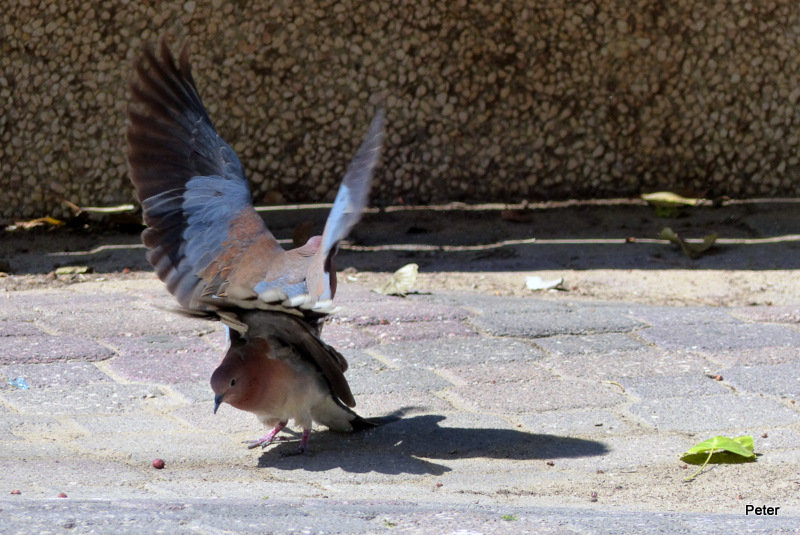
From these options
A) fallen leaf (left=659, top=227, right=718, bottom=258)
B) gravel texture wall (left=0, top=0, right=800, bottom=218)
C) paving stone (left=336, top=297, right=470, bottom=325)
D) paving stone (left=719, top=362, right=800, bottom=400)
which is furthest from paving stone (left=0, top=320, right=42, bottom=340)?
fallen leaf (left=659, top=227, right=718, bottom=258)

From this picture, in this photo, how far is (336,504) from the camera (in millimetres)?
2453

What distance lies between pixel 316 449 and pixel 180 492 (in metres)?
0.65

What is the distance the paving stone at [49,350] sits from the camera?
393cm

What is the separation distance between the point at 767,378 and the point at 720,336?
1.74 ft

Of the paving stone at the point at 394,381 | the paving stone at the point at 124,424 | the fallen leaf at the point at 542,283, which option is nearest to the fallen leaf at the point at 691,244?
the fallen leaf at the point at 542,283

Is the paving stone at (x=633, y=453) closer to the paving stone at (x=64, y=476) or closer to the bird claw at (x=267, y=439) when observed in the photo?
the bird claw at (x=267, y=439)

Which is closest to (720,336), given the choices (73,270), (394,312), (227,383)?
(394,312)

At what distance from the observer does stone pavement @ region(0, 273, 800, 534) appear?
7.66 ft

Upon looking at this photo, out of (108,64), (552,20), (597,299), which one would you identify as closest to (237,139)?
(108,64)

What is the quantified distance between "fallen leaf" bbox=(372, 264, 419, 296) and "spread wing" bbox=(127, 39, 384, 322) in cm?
161

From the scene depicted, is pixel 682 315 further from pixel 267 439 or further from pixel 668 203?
pixel 267 439

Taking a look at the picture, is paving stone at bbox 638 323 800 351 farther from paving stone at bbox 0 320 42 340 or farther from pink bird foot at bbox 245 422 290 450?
paving stone at bbox 0 320 42 340

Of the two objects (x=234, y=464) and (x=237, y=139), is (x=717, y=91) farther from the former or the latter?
(x=234, y=464)

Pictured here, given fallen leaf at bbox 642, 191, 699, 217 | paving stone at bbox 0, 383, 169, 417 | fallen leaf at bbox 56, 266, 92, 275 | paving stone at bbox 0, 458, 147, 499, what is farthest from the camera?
fallen leaf at bbox 642, 191, 699, 217
